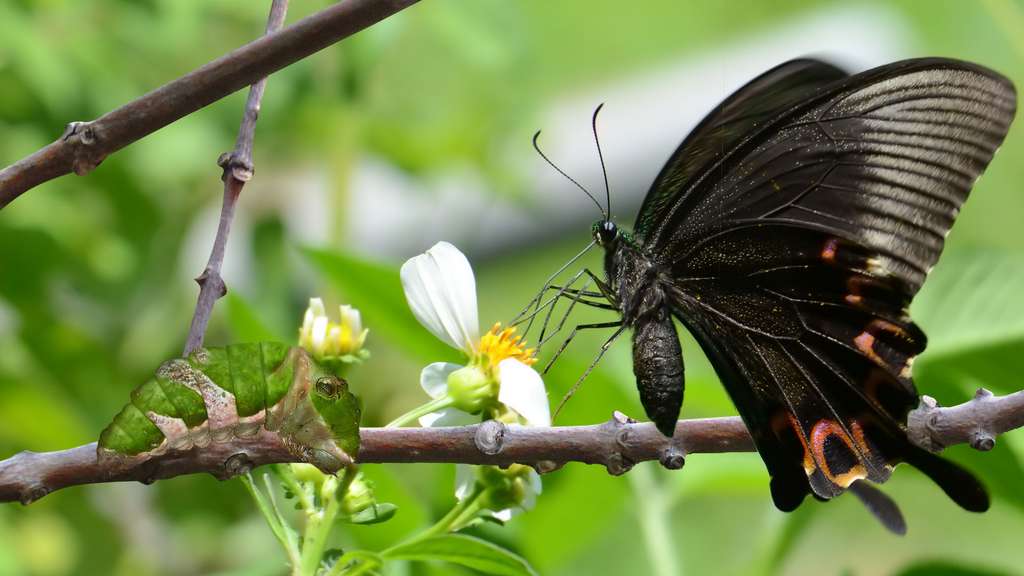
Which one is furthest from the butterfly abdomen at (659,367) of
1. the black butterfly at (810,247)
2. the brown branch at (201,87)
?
the brown branch at (201,87)

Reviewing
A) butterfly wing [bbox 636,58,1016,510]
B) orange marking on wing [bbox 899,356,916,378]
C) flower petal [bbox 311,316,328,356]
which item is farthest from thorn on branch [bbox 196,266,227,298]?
orange marking on wing [bbox 899,356,916,378]

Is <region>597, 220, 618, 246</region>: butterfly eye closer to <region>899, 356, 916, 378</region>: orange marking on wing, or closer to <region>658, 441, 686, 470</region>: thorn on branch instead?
<region>899, 356, 916, 378</region>: orange marking on wing

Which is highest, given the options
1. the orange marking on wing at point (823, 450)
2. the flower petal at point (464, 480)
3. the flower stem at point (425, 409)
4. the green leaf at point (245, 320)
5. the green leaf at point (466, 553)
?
the green leaf at point (245, 320)

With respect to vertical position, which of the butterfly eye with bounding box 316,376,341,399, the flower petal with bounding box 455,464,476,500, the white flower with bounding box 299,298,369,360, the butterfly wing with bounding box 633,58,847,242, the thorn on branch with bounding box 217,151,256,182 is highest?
the thorn on branch with bounding box 217,151,256,182

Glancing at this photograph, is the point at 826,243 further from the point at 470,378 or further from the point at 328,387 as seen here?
the point at 328,387

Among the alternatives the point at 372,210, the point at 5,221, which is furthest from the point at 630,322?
the point at 372,210

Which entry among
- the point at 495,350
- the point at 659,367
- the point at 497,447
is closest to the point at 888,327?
the point at 659,367

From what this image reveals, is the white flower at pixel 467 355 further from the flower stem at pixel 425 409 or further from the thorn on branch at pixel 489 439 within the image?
the thorn on branch at pixel 489 439
